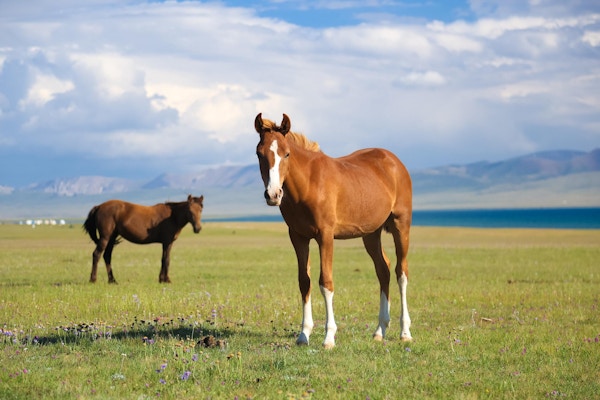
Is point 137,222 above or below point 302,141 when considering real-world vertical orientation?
below

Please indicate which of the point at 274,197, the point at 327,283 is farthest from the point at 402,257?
the point at 274,197

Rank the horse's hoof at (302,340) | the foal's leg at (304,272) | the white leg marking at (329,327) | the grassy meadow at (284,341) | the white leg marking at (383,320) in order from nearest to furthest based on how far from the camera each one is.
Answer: the grassy meadow at (284,341)
the white leg marking at (329,327)
the horse's hoof at (302,340)
the foal's leg at (304,272)
the white leg marking at (383,320)

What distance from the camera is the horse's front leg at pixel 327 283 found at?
11.0 meters

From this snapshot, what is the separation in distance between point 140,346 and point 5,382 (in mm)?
2543

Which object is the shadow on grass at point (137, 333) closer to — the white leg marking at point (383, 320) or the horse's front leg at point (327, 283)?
the horse's front leg at point (327, 283)

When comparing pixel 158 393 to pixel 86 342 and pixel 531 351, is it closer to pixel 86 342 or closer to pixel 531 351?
pixel 86 342

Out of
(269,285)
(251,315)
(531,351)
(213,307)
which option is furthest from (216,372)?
(269,285)

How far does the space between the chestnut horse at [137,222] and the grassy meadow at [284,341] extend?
126 cm

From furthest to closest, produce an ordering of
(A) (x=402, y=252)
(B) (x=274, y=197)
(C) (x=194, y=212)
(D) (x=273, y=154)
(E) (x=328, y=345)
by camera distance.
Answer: (C) (x=194, y=212) → (A) (x=402, y=252) → (E) (x=328, y=345) → (D) (x=273, y=154) → (B) (x=274, y=197)

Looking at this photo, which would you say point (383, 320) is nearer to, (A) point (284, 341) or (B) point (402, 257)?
(B) point (402, 257)

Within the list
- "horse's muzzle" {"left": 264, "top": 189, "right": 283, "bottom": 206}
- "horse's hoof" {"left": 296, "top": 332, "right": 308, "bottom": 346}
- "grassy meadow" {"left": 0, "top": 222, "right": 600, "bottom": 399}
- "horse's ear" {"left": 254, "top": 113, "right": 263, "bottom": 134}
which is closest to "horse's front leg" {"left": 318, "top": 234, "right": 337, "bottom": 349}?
"grassy meadow" {"left": 0, "top": 222, "right": 600, "bottom": 399}

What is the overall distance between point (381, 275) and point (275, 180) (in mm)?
3277

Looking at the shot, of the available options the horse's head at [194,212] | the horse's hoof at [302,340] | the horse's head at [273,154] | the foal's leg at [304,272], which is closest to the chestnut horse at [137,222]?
the horse's head at [194,212]

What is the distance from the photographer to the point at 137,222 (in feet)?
79.6
